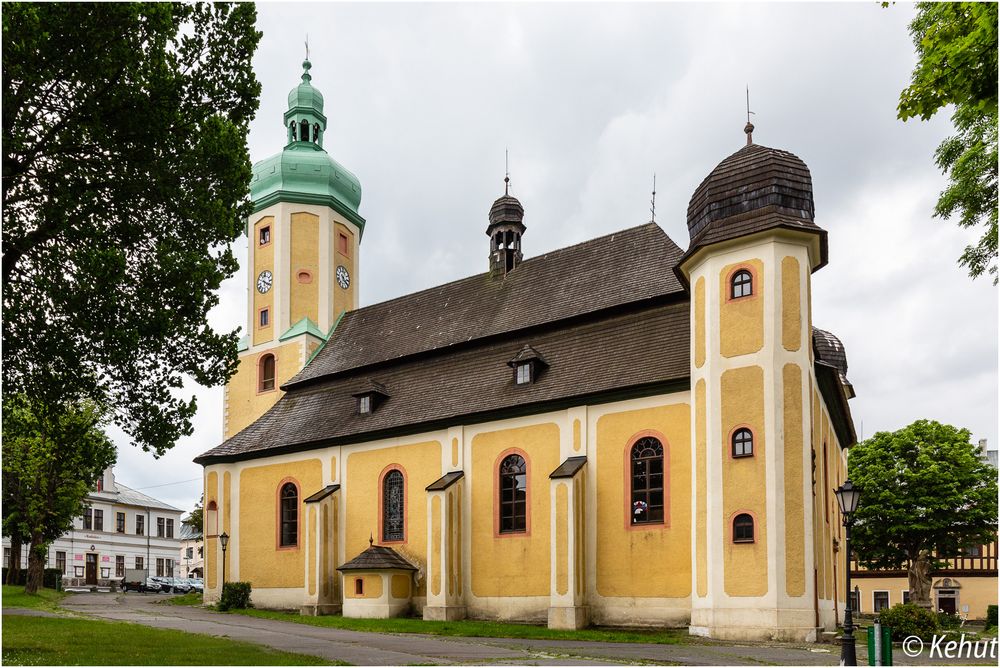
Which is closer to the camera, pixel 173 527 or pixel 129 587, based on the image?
pixel 129 587

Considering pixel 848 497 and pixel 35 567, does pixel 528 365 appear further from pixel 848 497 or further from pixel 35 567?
pixel 35 567

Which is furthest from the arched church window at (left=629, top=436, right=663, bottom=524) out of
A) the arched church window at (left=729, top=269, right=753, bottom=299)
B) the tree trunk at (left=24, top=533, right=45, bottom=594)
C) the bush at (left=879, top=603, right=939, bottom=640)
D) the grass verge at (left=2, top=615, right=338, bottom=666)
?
the tree trunk at (left=24, top=533, right=45, bottom=594)

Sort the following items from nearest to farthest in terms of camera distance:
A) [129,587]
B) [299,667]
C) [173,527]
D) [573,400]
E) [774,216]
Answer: [299,667]
[774,216]
[573,400]
[129,587]
[173,527]

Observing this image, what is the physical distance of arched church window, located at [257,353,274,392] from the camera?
38.1 m

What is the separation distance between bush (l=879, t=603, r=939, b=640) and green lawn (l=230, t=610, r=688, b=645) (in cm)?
473

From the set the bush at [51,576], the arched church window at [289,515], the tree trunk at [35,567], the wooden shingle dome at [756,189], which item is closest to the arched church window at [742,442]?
the wooden shingle dome at [756,189]

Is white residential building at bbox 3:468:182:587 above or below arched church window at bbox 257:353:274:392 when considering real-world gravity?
below

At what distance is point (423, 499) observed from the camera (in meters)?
28.0

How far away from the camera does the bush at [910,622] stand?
20206 mm

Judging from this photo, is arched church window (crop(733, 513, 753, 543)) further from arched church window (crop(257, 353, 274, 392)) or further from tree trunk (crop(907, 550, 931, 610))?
tree trunk (crop(907, 550, 931, 610))

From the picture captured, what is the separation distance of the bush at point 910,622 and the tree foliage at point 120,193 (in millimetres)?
16153

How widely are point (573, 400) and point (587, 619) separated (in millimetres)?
5855

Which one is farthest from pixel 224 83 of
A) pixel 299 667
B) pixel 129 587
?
pixel 129 587

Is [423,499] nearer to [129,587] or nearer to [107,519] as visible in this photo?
[129,587]
